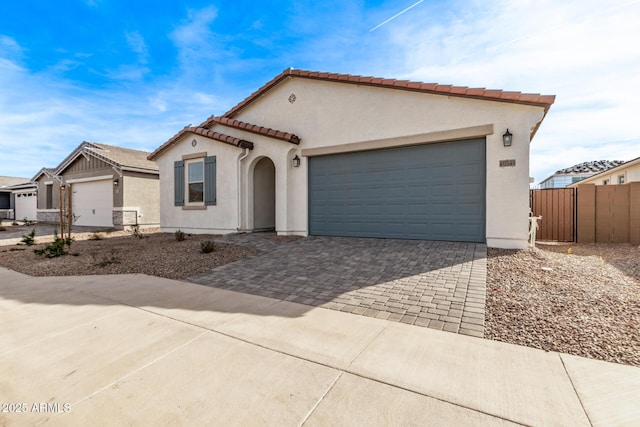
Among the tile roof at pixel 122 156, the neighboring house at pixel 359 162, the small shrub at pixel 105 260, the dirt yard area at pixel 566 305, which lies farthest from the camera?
the tile roof at pixel 122 156

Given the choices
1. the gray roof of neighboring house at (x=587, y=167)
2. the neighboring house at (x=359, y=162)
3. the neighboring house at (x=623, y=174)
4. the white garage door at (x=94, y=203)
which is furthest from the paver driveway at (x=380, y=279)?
the gray roof of neighboring house at (x=587, y=167)

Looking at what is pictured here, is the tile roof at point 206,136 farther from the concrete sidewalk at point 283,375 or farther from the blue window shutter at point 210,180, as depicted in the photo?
the concrete sidewalk at point 283,375

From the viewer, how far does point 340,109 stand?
9.73 meters

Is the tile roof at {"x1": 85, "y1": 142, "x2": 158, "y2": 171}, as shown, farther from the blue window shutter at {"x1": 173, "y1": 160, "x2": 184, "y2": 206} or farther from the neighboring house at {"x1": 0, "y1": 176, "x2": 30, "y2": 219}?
the neighboring house at {"x1": 0, "y1": 176, "x2": 30, "y2": 219}

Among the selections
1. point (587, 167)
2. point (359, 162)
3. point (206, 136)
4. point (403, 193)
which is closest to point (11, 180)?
point (206, 136)

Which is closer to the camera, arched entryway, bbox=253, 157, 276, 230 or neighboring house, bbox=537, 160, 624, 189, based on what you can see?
arched entryway, bbox=253, 157, 276, 230

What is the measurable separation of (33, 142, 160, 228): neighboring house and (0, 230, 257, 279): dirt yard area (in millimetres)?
7408

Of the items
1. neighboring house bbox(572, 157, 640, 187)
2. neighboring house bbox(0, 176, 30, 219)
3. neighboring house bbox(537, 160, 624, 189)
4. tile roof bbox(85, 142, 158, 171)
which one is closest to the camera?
neighboring house bbox(572, 157, 640, 187)

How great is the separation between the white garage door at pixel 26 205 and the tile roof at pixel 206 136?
1831 cm

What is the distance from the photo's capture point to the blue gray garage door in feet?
25.7

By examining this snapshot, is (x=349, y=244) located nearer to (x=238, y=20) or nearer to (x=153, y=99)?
(x=238, y=20)

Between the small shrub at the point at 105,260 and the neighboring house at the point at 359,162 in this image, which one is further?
the neighboring house at the point at 359,162

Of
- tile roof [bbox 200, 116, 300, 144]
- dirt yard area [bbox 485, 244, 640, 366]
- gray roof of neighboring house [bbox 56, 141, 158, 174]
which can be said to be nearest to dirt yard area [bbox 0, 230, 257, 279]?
tile roof [bbox 200, 116, 300, 144]

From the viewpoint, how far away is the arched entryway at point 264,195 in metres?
11.3
